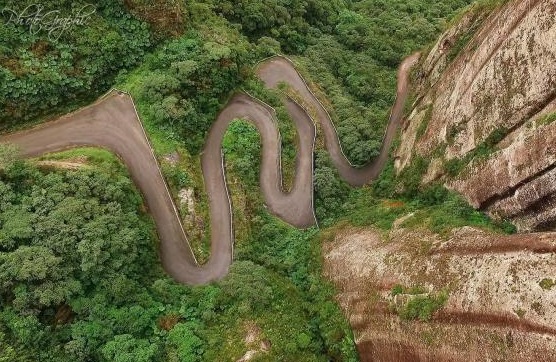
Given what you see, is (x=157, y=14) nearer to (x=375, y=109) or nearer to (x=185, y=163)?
(x=185, y=163)

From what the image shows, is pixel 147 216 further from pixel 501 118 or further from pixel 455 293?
pixel 501 118

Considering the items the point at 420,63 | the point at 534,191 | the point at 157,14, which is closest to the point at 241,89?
the point at 157,14

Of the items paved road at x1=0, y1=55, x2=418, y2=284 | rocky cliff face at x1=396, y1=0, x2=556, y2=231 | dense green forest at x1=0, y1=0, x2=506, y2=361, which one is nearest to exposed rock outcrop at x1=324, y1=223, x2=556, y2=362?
dense green forest at x1=0, y1=0, x2=506, y2=361
